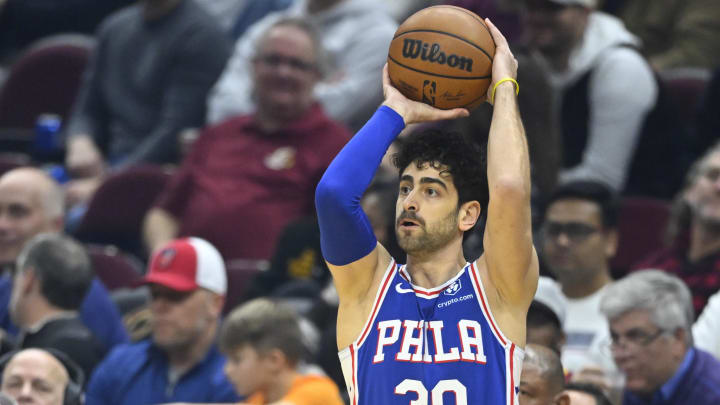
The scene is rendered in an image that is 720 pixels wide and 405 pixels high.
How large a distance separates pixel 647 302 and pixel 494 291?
1672mm

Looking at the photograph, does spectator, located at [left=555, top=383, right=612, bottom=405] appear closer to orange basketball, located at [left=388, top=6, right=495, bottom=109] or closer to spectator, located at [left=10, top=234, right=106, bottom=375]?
orange basketball, located at [left=388, top=6, right=495, bottom=109]

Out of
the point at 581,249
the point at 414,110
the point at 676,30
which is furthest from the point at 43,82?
the point at 414,110

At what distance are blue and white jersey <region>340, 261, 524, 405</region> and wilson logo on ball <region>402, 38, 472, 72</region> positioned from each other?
1.86 ft

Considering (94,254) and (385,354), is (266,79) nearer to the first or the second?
(94,254)

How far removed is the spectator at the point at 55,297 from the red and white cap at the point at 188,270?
329 mm

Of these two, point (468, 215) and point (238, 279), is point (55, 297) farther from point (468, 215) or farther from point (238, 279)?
point (468, 215)

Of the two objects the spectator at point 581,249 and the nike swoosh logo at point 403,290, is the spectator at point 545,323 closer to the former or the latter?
the spectator at point 581,249

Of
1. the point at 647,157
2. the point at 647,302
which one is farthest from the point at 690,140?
the point at 647,302

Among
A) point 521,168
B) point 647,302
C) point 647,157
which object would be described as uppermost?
point 521,168

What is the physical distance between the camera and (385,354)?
3453 mm

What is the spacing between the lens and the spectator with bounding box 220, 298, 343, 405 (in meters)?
5.18

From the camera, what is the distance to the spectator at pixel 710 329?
534 centimetres

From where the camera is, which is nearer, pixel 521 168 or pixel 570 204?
pixel 521 168

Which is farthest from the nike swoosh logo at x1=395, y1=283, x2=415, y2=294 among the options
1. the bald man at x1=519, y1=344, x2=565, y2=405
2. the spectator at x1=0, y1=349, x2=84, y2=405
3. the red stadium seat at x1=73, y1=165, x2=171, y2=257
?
the red stadium seat at x1=73, y1=165, x2=171, y2=257
